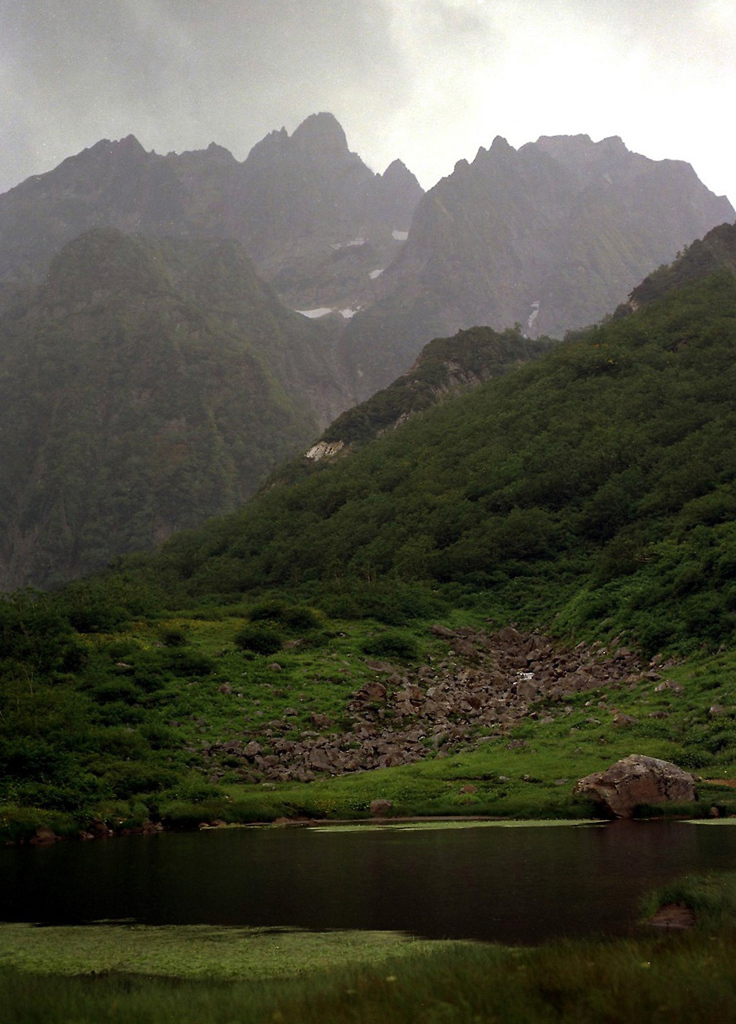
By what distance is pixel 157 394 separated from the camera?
621 feet

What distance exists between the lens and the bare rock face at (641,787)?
672 inches

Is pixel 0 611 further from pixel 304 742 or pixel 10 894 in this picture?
pixel 10 894

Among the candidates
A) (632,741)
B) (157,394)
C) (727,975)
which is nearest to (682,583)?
(632,741)

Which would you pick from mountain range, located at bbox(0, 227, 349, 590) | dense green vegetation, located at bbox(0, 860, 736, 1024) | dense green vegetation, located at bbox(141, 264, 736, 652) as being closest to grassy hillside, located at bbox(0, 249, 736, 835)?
dense green vegetation, located at bbox(141, 264, 736, 652)

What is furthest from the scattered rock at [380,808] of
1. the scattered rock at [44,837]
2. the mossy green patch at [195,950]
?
the mossy green patch at [195,950]

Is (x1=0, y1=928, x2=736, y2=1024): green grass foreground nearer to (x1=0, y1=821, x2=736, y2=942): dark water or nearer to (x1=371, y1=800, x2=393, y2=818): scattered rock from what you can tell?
(x1=0, y1=821, x2=736, y2=942): dark water

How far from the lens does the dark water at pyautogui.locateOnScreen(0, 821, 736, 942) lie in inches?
359

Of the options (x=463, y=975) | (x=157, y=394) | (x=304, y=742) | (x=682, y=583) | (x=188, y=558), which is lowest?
(x=304, y=742)

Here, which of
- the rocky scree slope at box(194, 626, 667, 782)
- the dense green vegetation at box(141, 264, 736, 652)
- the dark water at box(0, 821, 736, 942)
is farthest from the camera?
the dense green vegetation at box(141, 264, 736, 652)

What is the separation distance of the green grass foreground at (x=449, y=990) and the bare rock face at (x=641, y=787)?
438 inches

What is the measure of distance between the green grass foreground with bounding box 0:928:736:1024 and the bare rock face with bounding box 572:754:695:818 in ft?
36.5

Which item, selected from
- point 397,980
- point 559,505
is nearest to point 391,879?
point 397,980

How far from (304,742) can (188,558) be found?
50694 millimetres

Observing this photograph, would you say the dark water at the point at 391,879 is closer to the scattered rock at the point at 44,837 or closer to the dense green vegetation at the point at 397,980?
the dense green vegetation at the point at 397,980
